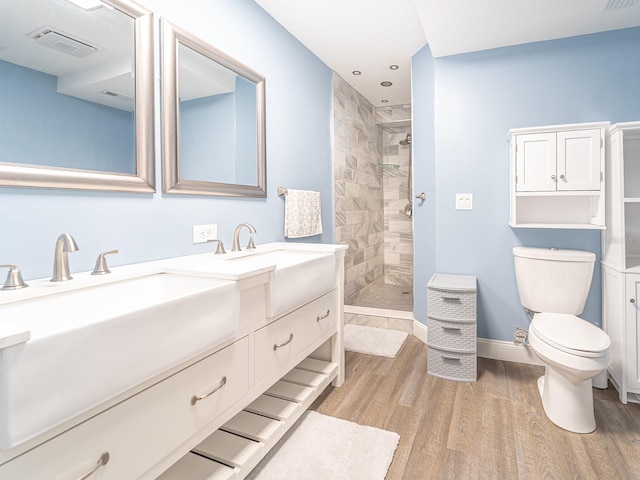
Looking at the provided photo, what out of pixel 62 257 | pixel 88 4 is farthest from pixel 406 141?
pixel 62 257

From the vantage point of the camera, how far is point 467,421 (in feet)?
5.96

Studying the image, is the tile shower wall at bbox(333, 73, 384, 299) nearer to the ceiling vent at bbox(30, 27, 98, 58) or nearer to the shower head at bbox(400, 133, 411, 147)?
the shower head at bbox(400, 133, 411, 147)

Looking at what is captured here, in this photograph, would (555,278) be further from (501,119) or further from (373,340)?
(373,340)

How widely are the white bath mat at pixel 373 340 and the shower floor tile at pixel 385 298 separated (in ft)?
1.53

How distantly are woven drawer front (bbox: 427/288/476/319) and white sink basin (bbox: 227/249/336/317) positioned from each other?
775 mm

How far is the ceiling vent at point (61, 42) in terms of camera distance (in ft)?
3.88

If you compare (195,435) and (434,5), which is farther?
(434,5)

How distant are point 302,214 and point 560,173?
66.9 inches

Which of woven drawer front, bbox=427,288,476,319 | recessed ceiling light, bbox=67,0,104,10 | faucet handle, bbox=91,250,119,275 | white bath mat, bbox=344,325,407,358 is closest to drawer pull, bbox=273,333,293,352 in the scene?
faucet handle, bbox=91,250,119,275

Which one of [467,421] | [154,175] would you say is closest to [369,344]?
[467,421]

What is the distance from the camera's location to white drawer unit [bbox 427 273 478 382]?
2.25 metres

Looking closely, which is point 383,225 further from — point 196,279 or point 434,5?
point 196,279

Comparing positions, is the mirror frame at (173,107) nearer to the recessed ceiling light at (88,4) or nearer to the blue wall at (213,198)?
the blue wall at (213,198)

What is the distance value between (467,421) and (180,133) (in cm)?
205
